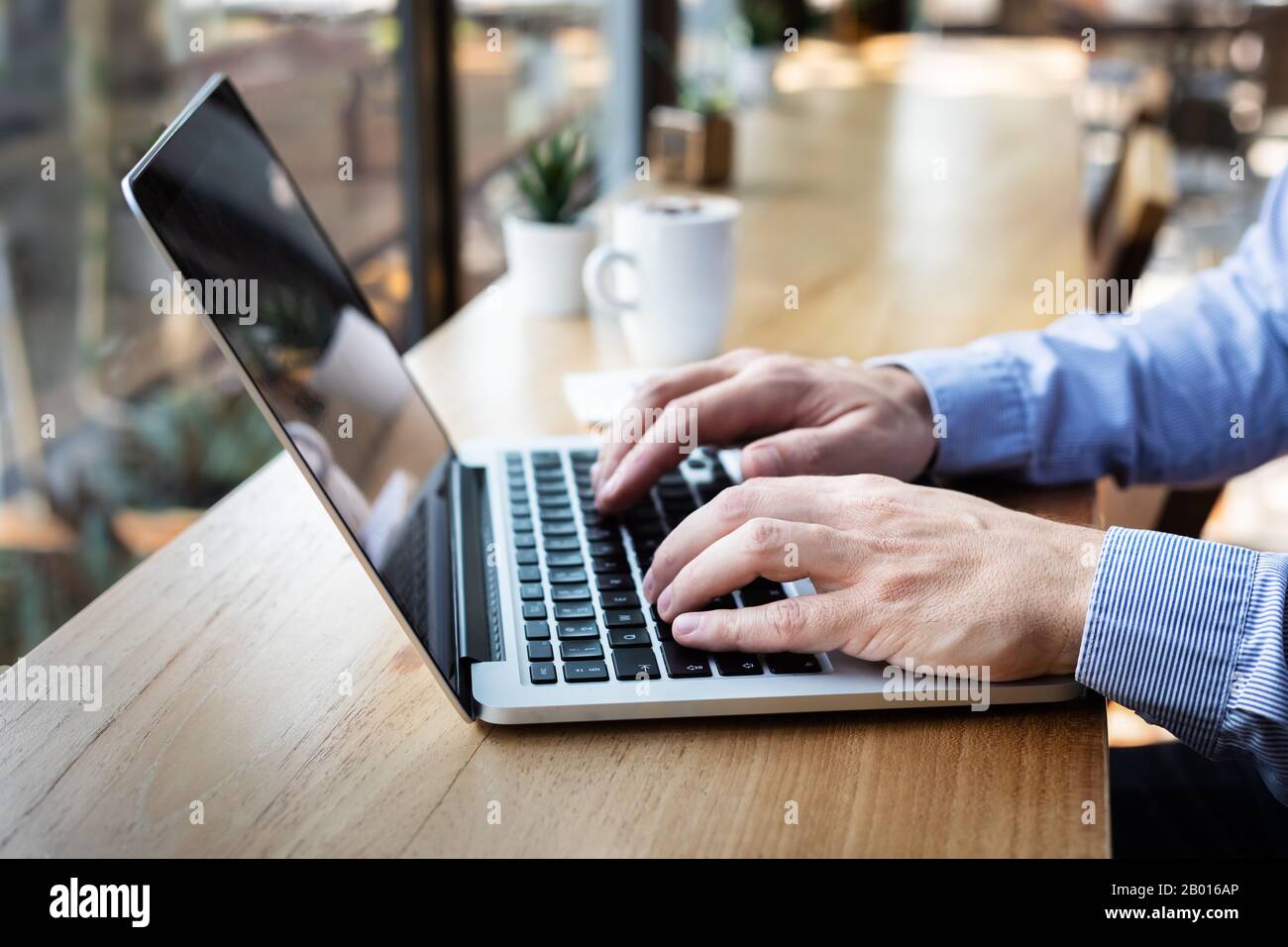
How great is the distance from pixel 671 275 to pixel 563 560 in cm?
45

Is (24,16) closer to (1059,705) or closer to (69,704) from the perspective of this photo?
(69,704)

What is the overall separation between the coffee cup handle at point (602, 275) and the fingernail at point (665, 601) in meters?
0.52

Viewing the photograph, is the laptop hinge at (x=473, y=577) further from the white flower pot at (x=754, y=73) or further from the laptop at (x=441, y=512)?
the white flower pot at (x=754, y=73)

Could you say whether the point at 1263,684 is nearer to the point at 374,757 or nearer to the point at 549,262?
the point at 374,757

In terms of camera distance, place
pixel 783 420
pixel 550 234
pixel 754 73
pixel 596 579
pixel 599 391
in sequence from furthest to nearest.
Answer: pixel 754 73 < pixel 550 234 < pixel 599 391 < pixel 783 420 < pixel 596 579

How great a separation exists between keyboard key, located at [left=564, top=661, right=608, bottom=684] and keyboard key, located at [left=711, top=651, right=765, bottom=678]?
5 centimetres

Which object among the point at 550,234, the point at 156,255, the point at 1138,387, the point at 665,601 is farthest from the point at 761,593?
the point at 156,255

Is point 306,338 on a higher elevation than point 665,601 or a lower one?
higher

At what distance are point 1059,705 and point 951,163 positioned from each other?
149cm

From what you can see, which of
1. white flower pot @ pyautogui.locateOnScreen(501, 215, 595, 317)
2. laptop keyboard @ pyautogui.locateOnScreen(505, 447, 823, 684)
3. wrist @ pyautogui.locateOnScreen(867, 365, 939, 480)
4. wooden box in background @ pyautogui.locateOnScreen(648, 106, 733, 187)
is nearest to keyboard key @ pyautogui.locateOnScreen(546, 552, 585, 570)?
laptop keyboard @ pyautogui.locateOnScreen(505, 447, 823, 684)

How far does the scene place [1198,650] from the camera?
1.87ft
